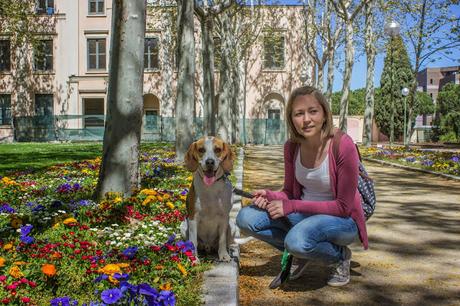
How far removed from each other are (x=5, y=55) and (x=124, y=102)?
1461 inches

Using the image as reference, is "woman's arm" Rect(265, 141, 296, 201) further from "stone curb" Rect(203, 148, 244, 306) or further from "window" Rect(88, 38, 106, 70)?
"window" Rect(88, 38, 106, 70)

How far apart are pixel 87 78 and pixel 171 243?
36769mm

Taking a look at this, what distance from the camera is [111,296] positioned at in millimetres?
2641

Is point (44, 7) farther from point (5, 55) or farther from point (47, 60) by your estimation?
point (5, 55)

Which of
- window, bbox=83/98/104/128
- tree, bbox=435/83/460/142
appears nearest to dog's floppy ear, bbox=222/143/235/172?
window, bbox=83/98/104/128

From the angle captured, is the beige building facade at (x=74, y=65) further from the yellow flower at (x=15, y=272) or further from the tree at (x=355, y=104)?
the tree at (x=355, y=104)

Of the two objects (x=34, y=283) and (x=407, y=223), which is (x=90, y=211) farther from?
(x=407, y=223)

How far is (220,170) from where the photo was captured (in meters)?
4.20

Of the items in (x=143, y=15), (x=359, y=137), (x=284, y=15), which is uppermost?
(x=284, y=15)

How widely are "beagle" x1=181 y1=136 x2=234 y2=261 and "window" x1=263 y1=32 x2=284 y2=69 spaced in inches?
1471

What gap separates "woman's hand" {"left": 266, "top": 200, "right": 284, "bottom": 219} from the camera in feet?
13.0

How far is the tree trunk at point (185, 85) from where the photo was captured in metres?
13.8

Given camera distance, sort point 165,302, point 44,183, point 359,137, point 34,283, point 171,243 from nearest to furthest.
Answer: point 165,302, point 34,283, point 171,243, point 44,183, point 359,137

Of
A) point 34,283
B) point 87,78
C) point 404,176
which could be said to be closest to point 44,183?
point 34,283
